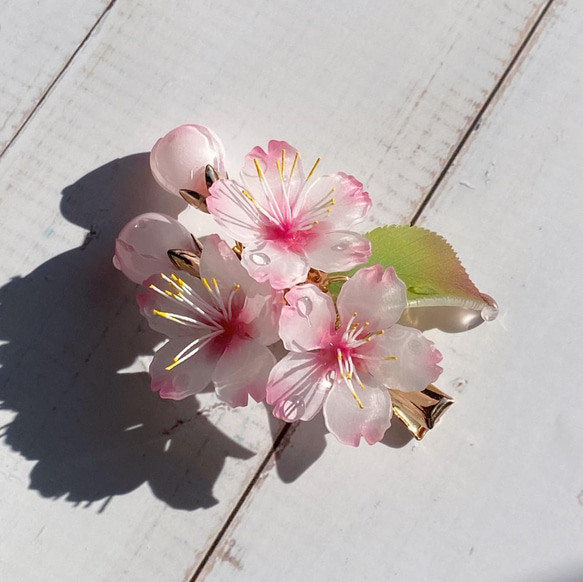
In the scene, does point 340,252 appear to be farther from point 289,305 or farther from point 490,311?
point 490,311

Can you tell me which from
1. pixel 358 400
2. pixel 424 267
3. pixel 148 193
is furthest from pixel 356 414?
pixel 148 193

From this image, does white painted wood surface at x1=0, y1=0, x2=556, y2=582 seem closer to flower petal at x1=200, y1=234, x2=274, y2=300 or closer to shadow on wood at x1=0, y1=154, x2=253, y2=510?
shadow on wood at x1=0, y1=154, x2=253, y2=510

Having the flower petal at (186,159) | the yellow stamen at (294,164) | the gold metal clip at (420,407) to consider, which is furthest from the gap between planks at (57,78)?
the gold metal clip at (420,407)

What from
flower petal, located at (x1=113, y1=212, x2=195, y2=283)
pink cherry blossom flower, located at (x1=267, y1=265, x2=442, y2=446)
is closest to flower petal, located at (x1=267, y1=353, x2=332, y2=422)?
pink cherry blossom flower, located at (x1=267, y1=265, x2=442, y2=446)

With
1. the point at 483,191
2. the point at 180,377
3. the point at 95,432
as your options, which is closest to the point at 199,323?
the point at 180,377

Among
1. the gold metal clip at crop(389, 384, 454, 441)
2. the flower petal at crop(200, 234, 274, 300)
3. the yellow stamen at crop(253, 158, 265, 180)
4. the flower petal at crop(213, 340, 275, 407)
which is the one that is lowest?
the flower petal at crop(213, 340, 275, 407)

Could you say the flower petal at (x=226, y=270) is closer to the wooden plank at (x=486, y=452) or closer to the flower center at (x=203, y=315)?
the flower center at (x=203, y=315)
